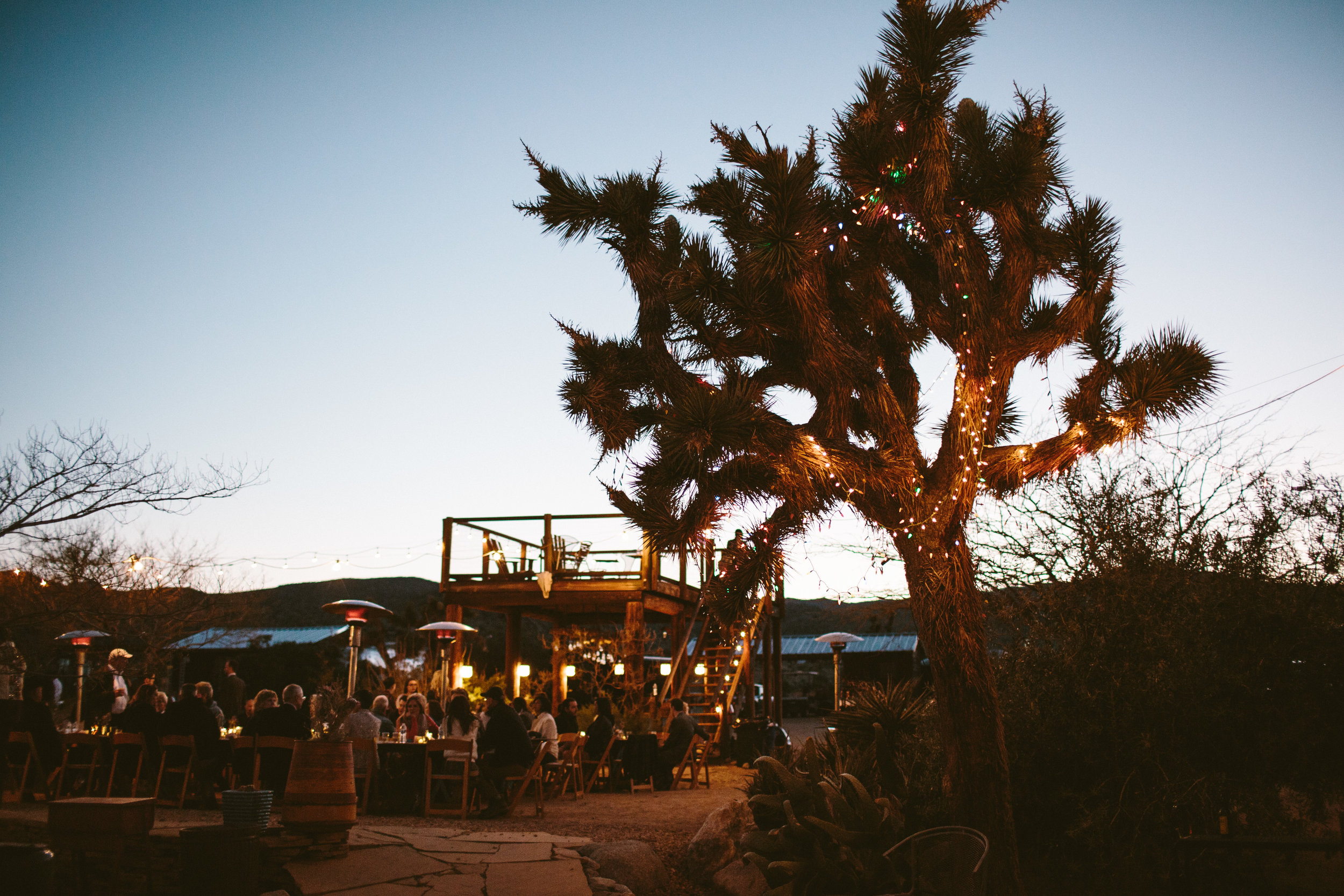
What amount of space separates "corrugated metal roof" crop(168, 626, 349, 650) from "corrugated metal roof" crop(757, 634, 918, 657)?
15.5m

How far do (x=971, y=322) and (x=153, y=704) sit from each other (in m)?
8.65

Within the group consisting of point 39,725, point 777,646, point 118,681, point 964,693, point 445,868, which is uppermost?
point 964,693

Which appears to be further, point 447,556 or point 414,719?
point 447,556

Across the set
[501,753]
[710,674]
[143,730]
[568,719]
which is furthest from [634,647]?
[143,730]

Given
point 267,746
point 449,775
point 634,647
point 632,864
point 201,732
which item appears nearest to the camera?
point 632,864

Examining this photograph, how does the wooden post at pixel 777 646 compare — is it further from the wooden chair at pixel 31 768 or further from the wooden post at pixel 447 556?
the wooden chair at pixel 31 768

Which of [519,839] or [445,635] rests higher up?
[445,635]

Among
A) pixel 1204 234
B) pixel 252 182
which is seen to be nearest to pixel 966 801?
pixel 1204 234

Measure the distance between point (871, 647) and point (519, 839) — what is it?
27.9m

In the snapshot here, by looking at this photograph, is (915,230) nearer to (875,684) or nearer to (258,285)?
(875,684)

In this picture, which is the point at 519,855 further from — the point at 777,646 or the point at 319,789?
the point at 777,646

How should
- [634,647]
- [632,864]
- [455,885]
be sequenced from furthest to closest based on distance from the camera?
[634,647] < [632,864] < [455,885]

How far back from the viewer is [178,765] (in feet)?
27.0

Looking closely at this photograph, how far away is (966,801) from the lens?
199 inches
